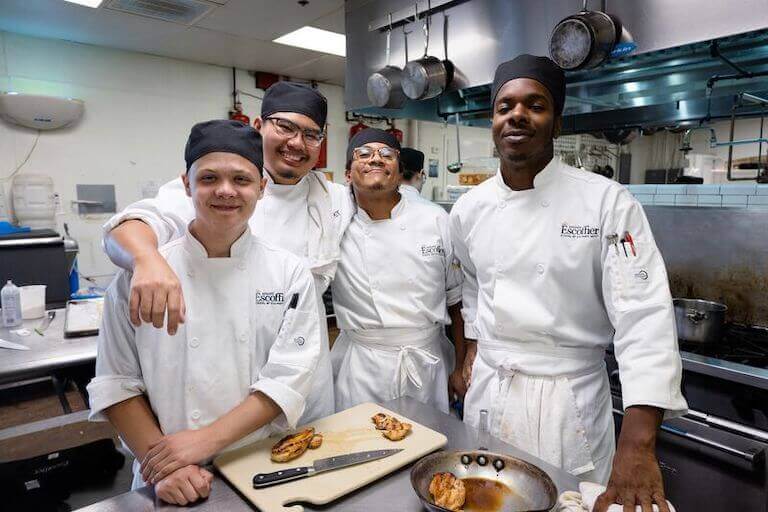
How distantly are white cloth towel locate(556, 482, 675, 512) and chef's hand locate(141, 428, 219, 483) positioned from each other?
30.2 inches

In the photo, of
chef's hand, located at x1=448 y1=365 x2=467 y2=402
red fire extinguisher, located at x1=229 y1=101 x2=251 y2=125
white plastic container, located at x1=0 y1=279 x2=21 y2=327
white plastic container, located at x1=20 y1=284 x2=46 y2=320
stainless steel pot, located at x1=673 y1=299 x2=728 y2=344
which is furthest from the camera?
red fire extinguisher, located at x1=229 y1=101 x2=251 y2=125

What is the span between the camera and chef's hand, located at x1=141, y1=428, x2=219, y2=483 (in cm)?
106

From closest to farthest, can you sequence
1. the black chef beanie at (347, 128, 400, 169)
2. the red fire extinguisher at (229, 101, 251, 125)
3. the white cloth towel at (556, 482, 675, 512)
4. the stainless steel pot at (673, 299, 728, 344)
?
the white cloth towel at (556, 482, 675, 512), the black chef beanie at (347, 128, 400, 169), the stainless steel pot at (673, 299, 728, 344), the red fire extinguisher at (229, 101, 251, 125)

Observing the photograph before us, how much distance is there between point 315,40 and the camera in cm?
425

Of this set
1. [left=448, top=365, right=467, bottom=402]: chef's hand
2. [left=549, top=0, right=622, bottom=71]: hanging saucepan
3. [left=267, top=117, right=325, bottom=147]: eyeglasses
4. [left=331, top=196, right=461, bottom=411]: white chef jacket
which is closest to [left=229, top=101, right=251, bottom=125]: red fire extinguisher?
[left=331, top=196, right=461, bottom=411]: white chef jacket

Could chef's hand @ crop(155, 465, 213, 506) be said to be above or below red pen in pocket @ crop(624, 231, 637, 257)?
below

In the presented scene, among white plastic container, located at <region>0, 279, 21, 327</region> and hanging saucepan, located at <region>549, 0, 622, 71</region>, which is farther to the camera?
white plastic container, located at <region>0, 279, 21, 327</region>

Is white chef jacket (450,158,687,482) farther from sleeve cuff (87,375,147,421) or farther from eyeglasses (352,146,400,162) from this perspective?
sleeve cuff (87,375,147,421)

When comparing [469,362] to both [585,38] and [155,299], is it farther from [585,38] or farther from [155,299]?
[585,38]

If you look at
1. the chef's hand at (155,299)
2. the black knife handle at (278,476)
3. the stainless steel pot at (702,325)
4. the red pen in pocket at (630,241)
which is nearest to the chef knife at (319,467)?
the black knife handle at (278,476)

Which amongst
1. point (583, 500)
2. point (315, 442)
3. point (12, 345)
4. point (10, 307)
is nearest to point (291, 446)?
point (315, 442)

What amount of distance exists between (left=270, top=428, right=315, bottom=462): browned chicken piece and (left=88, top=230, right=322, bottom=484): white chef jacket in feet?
0.17

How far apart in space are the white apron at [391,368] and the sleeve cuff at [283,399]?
2.12 feet

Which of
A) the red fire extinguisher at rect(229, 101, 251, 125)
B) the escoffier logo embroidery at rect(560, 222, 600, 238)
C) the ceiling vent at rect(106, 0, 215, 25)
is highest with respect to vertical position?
the ceiling vent at rect(106, 0, 215, 25)
